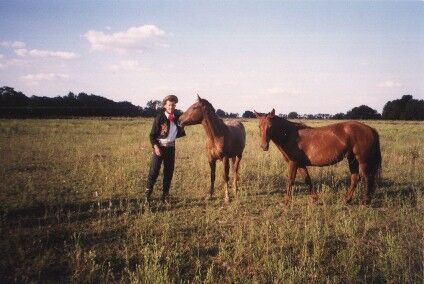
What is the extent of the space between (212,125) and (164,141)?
1.29m

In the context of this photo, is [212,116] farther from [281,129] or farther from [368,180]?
[368,180]

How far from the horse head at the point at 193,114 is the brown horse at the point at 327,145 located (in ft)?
4.67

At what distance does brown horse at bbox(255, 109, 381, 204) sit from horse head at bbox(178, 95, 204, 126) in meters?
1.42

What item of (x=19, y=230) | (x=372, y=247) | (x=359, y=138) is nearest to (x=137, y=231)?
(x=19, y=230)

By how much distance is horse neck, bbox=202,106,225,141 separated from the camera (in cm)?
757

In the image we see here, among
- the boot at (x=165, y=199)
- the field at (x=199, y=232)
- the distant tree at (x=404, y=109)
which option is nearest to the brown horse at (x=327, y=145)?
the field at (x=199, y=232)

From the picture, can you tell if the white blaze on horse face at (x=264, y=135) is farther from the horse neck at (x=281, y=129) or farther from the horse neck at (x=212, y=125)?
the horse neck at (x=212, y=125)

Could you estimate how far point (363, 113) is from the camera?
99062 millimetres

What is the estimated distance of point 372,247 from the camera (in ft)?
15.9

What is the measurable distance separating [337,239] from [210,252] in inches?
86.0

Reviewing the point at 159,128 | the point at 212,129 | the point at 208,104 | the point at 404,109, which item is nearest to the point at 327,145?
the point at 212,129

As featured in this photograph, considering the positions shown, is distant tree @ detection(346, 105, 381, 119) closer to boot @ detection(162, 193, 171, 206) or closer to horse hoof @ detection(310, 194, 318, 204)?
horse hoof @ detection(310, 194, 318, 204)

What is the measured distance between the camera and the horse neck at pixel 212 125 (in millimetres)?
7566

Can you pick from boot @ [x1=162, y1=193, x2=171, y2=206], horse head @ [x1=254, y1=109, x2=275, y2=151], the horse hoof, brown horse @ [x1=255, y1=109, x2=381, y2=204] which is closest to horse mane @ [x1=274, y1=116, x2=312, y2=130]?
brown horse @ [x1=255, y1=109, x2=381, y2=204]
